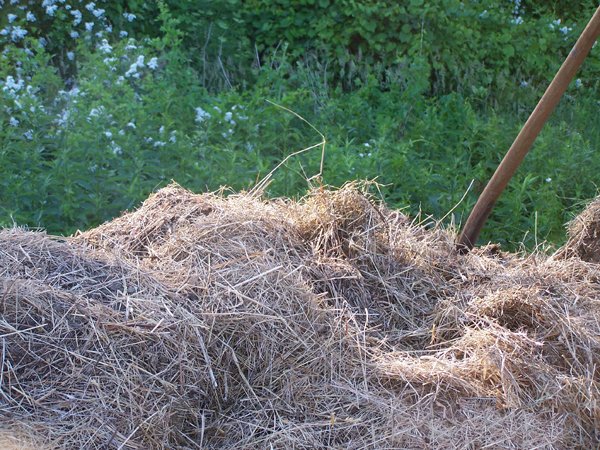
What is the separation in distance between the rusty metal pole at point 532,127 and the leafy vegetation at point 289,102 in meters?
0.97

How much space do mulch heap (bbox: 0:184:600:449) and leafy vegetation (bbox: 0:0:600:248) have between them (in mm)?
1232

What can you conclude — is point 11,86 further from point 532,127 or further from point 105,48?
point 532,127

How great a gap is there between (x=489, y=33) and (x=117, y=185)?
4.64 metres

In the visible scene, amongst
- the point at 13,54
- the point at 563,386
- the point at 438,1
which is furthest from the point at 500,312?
the point at 438,1

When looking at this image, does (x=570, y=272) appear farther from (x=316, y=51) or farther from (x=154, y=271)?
(x=316, y=51)

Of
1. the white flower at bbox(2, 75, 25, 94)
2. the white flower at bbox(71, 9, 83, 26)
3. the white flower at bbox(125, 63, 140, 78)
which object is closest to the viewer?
the white flower at bbox(2, 75, 25, 94)

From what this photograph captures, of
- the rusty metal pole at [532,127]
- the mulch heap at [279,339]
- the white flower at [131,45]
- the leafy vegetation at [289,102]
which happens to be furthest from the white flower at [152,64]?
the rusty metal pole at [532,127]

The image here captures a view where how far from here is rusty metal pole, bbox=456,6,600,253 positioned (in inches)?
172

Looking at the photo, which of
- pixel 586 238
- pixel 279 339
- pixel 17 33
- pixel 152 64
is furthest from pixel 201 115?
pixel 279 339

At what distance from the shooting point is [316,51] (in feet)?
26.0

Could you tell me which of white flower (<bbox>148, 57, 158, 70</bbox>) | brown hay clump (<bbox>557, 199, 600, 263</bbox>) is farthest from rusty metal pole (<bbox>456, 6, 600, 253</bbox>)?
white flower (<bbox>148, 57, 158, 70</bbox>)

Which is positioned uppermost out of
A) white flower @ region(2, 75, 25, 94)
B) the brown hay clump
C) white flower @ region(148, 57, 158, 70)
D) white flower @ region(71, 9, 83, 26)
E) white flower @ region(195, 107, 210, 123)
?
the brown hay clump

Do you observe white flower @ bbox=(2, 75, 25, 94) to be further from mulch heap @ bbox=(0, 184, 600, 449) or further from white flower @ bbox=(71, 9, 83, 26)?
mulch heap @ bbox=(0, 184, 600, 449)

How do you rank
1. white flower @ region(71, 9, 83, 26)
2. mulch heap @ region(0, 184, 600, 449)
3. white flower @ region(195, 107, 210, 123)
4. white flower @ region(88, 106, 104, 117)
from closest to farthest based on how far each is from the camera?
mulch heap @ region(0, 184, 600, 449), white flower @ region(88, 106, 104, 117), white flower @ region(195, 107, 210, 123), white flower @ region(71, 9, 83, 26)
